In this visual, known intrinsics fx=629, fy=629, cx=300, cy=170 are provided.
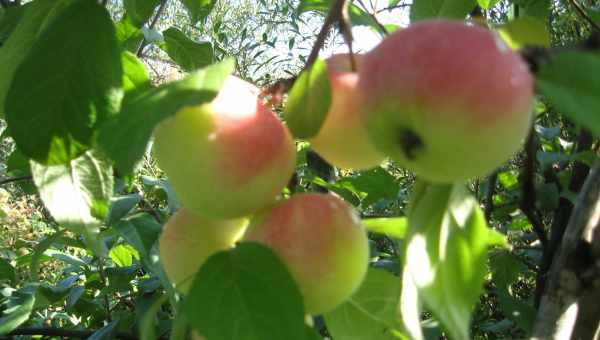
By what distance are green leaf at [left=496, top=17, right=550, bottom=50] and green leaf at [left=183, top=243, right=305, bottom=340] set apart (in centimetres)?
24

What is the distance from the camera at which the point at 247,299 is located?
0.49 meters

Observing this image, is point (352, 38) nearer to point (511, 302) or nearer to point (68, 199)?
point (68, 199)

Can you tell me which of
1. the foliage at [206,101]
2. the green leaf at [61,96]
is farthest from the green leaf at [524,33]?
the green leaf at [61,96]

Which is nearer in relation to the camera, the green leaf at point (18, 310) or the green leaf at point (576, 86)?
the green leaf at point (576, 86)

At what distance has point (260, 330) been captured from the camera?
475 mm

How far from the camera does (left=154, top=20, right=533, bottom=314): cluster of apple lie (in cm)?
39

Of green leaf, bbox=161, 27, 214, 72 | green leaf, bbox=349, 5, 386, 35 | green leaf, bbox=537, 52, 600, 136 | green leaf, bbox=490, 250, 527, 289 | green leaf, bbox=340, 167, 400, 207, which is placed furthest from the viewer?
green leaf, bbox=490, 250, 527, 289

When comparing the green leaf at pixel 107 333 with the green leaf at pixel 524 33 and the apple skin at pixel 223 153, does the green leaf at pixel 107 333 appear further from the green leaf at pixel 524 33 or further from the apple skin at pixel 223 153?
the green leaf at pixel 524 33

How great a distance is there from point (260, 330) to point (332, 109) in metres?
0.20

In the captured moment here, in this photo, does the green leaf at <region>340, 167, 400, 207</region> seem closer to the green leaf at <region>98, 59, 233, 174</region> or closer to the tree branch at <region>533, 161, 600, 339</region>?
the tree branch at <region>533, 161, 600, 339</region>

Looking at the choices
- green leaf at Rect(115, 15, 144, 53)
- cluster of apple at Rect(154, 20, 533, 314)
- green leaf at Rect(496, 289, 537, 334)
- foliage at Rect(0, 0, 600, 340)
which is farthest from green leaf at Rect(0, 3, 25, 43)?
green leaf at Rect(496, 289, 537, 334)

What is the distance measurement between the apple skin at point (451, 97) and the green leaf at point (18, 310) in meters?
1.07

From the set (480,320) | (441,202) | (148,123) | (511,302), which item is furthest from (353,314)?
(480,320)

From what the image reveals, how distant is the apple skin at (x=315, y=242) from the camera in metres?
0.50
